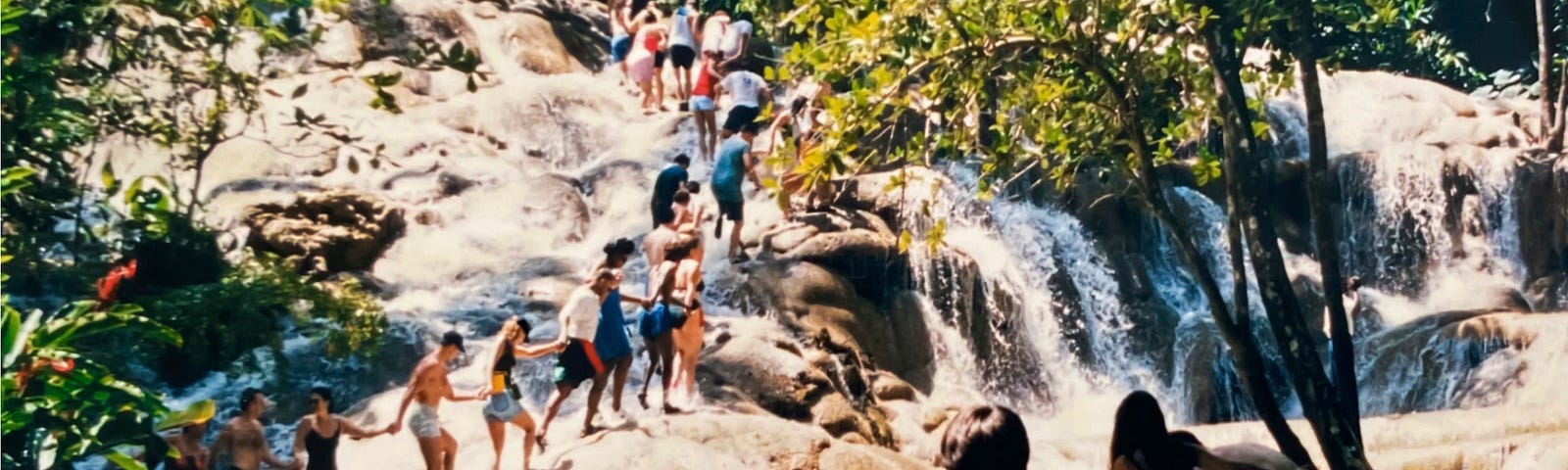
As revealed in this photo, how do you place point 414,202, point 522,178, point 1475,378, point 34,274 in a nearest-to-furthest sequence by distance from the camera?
point 34,274, point 1475,378, point 414,202, point 522,178

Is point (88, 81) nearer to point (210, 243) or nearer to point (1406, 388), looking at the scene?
point (210, 243)

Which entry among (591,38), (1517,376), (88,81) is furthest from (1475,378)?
(591,38)

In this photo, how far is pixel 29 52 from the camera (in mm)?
5480

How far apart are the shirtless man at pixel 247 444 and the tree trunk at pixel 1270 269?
3.52m

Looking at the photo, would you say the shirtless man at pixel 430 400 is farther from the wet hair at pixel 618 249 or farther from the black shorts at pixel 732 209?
the black shorts at pixel 732 209

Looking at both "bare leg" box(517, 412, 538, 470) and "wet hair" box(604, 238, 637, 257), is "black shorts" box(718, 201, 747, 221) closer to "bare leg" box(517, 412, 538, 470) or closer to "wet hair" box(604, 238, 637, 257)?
"wet hair" box(604, 238, 637, 257)

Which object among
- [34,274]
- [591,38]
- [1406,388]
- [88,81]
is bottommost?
[1406,388]

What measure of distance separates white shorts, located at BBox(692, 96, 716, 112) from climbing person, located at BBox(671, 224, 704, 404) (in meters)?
3.43

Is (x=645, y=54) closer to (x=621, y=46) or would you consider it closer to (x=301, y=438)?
(x=621, y=46)

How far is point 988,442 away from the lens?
2447 mm

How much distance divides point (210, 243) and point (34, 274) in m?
1.56

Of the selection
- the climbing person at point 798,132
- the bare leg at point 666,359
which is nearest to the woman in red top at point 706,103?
the climbing person at point 798,132

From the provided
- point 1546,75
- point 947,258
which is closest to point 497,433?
point 947,258

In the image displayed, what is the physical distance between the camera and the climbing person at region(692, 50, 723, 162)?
9.80m
